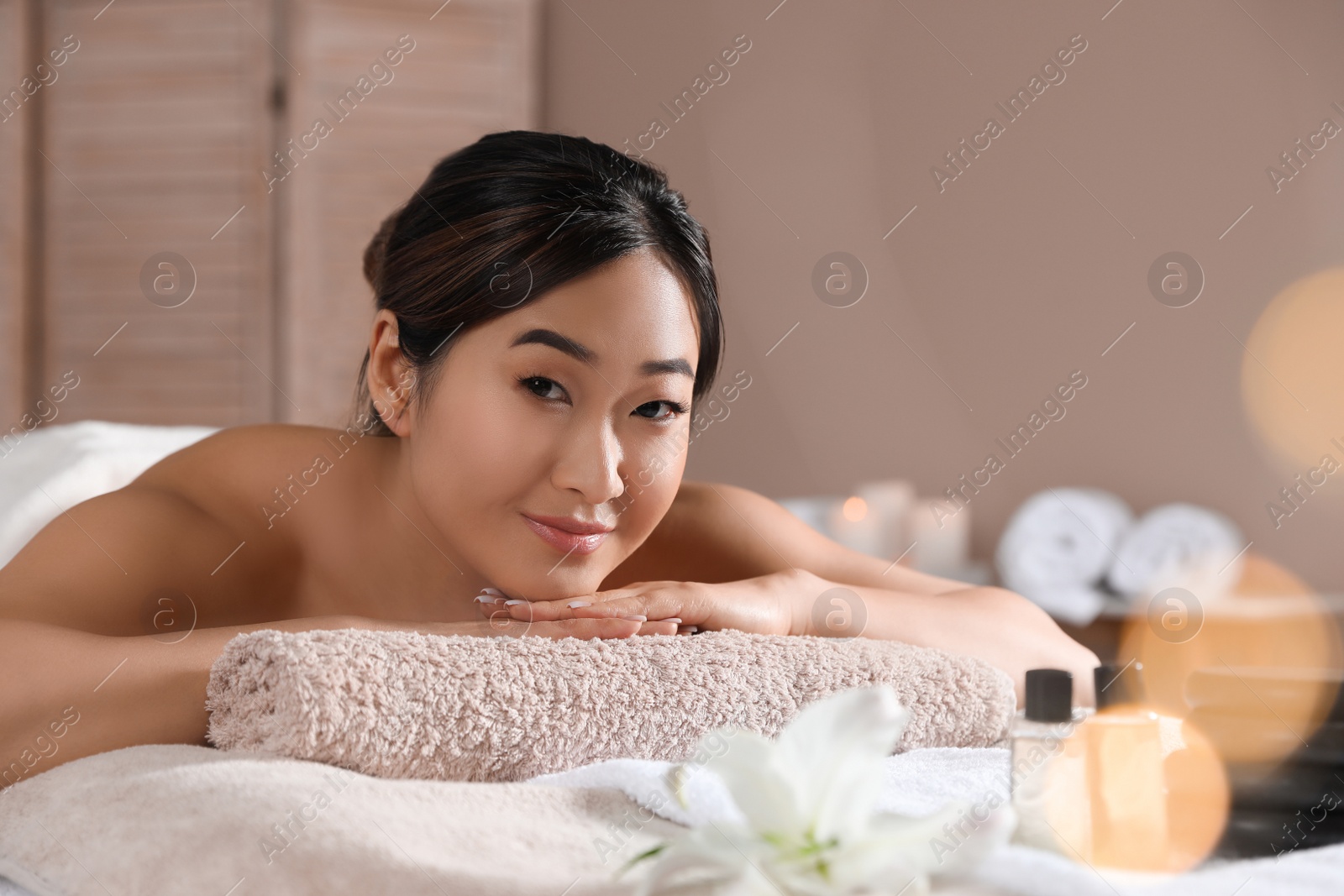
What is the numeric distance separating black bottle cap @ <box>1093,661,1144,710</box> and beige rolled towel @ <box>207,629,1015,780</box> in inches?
8.2

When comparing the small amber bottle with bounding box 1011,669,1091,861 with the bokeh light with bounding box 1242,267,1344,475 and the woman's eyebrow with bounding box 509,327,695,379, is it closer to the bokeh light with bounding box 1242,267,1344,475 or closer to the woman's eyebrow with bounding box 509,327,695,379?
the woman's eyebrow with bounding box 509,327,695,379

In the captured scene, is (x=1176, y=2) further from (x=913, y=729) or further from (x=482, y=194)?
(x=913, y=729)

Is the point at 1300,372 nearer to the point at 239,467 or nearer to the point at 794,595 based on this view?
the point at 794,595

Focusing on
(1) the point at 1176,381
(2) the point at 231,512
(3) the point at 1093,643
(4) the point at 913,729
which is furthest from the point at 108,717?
(1) the point at 1176,381

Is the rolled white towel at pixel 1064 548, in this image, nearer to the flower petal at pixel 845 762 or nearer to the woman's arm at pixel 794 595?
the woman's arm at pixel 794 595

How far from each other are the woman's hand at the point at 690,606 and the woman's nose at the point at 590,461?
10 cm

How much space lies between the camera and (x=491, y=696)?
0.64 meters

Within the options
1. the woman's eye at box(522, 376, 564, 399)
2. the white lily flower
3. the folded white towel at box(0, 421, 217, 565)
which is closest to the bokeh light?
the woman's eye at box(522, 376, 564, 399)

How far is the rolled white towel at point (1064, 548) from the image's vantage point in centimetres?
222

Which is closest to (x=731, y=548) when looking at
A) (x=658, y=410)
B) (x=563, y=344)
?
(x=658, y=410)

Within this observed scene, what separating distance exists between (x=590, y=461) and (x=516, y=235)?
0.24 meters

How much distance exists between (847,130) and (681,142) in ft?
1.44

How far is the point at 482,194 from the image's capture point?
3.66 ft

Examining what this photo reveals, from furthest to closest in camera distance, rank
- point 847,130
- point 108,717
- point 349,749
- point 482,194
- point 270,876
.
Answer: point 847,130, point 482,194, point 108,717, point 349,749, point 270,876
